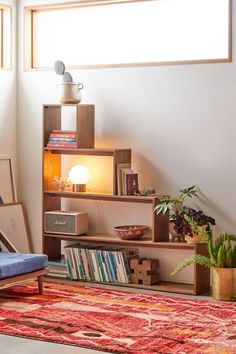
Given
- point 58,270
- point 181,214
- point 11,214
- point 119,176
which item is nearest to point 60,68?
point 119,176

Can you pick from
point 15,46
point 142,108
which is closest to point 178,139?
point 142,108

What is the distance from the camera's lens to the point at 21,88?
7723mm

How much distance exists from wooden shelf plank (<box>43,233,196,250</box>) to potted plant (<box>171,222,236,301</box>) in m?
0.23

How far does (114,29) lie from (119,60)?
301 mm

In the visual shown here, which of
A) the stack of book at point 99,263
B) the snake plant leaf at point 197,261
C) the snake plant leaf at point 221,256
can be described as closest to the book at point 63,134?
the stack of book at point 99,263

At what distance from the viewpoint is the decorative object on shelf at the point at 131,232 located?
6.82 m

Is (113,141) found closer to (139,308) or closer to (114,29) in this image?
(114,29)

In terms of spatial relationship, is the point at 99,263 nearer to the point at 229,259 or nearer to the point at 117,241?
the point at 117,241

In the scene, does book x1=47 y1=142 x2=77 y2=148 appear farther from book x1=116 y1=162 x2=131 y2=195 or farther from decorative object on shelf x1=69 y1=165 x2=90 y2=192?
book x1=116 y1=162 x2=131 y2=195

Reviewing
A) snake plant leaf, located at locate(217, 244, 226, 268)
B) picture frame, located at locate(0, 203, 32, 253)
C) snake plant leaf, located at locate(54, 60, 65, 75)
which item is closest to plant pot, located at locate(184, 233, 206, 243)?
snake plant leaf, located at locate(217, 244, 226, 268)

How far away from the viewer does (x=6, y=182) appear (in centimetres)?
759

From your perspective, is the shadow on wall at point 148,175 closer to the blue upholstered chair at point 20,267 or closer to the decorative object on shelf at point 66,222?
the decorative object on shelf at point 66,222

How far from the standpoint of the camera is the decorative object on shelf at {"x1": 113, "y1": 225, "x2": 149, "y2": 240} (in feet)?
22.4

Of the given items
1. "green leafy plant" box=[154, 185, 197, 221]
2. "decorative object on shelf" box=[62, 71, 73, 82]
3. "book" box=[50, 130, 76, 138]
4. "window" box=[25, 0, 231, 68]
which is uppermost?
"window" box=[25, 0, 231, 68]
